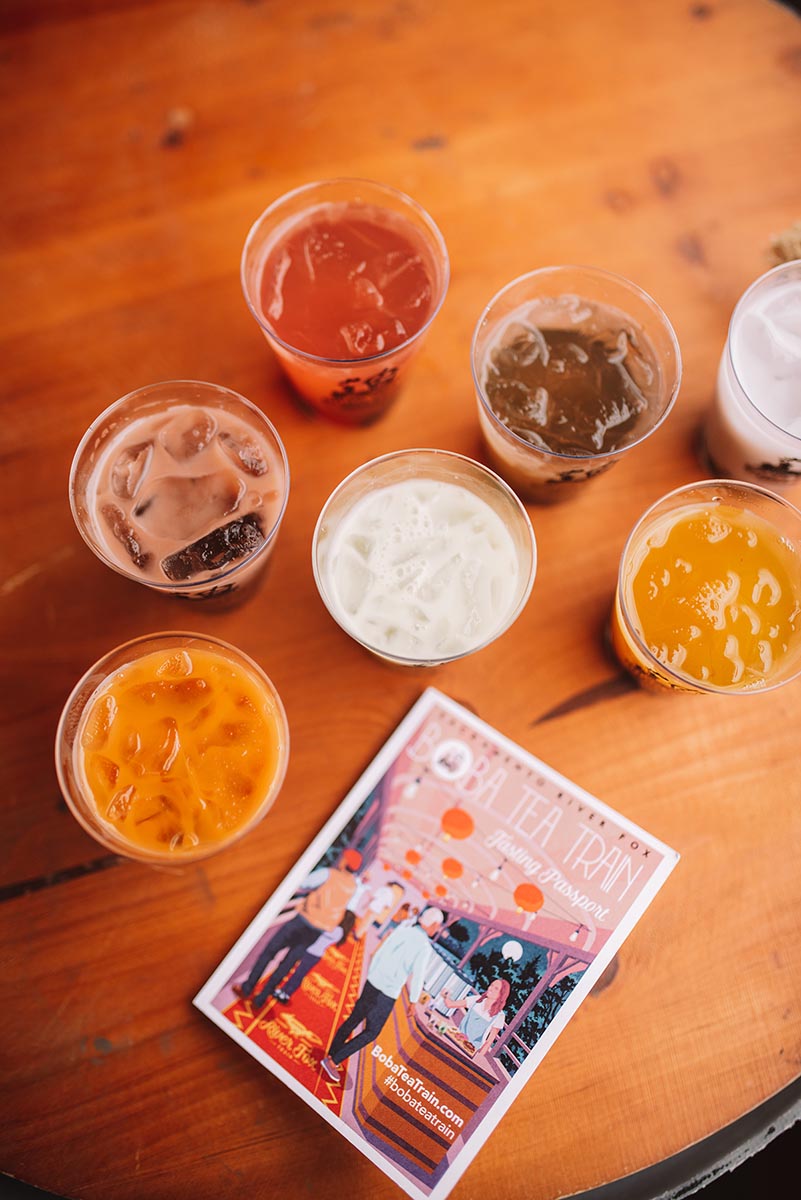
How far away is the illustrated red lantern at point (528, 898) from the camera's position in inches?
55.2

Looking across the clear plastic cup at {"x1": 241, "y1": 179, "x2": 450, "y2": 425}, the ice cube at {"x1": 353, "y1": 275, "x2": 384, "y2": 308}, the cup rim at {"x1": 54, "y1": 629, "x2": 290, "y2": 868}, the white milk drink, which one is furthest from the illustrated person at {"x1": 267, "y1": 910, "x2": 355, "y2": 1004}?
the ice cube at {"x1": 353, "y1": 275, "x2": 384, "y2": 308}

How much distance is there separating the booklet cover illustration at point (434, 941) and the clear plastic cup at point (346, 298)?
0.54 m

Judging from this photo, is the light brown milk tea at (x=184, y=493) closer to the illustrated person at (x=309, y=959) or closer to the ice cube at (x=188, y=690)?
the ice cube at (x=188, y=690)

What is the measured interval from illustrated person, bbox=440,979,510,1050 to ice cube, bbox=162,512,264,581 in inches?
30.5

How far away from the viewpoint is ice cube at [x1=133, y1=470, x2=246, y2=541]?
1.40 meters

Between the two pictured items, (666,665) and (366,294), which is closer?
(666,665)

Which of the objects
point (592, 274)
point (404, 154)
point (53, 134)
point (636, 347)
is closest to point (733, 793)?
point (636, 347)

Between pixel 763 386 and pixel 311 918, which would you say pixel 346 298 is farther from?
pixel 311 918

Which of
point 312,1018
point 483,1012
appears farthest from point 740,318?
point 312,1018

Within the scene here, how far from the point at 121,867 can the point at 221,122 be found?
4.79 ft

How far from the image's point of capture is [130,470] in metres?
1.44

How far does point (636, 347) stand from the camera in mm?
1500

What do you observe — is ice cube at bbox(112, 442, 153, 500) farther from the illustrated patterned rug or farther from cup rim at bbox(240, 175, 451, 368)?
the illustrated patterned rug

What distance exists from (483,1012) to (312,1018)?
0.89 feet
